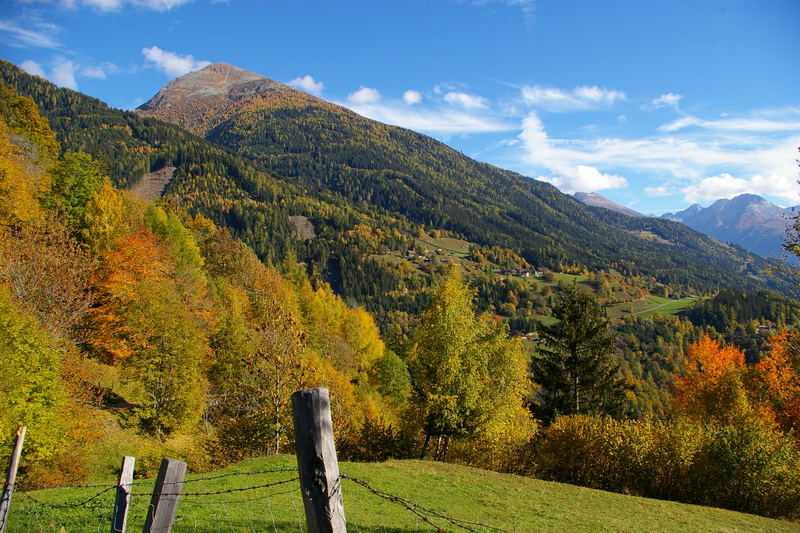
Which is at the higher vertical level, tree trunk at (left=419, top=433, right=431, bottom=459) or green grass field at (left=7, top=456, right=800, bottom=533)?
green grass field at (left=7, top=456, right=800, bottom=533)

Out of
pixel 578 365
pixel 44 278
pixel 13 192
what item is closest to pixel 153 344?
pixel 44 278

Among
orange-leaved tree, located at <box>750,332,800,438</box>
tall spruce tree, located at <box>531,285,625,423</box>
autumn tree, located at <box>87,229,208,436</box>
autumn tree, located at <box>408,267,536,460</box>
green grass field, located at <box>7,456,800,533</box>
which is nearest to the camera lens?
green grass field, located at <box>7,456,800,533</box>

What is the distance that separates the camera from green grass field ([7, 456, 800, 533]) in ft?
41.8

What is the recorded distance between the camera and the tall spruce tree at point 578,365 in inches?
1388

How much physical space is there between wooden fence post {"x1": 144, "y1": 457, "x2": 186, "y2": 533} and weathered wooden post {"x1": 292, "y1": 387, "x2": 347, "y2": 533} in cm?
239

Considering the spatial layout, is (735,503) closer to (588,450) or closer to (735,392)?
(588,450)

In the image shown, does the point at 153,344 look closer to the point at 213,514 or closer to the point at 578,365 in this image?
the point at 213,514

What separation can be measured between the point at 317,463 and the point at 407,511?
14.4m

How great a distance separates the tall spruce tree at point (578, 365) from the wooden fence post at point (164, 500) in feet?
110

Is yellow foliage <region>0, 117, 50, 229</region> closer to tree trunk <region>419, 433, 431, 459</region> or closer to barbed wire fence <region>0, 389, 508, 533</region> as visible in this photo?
barbed wire fence <region>0, 389, 508, 533</region>

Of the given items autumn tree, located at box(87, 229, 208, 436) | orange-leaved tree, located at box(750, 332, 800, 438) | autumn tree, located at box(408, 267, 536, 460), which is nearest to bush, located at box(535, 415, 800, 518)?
autumn tree, located at box(408, 267, 536, 460)

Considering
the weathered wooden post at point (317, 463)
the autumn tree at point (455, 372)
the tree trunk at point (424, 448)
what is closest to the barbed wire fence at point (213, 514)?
the weathered wooden post at point (317, 463)

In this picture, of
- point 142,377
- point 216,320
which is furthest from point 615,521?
point 216,320

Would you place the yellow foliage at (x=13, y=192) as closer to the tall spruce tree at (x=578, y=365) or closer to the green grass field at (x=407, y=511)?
the green grass field at (x=407, y=511)
